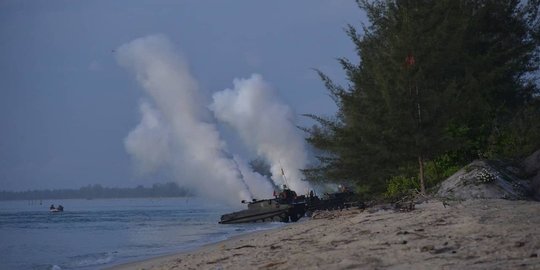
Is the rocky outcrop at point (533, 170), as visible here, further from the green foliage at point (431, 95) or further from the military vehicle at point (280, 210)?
the military vehicle at point (280, 210)

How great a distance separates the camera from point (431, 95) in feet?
78.6

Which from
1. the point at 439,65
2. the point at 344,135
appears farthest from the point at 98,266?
the point at 439,65

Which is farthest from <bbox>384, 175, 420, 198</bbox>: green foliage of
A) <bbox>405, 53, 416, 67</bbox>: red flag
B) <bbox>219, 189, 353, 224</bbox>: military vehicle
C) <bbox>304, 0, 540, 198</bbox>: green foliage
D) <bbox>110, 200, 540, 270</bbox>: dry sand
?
<bbox>219, 189, 353, 224</bbox>: military vehicle

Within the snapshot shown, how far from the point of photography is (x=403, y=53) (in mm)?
24766

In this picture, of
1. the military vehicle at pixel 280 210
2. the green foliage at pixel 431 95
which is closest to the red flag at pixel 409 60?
the green foliage at pixel 431 95

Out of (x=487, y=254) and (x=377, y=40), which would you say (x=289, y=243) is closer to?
(x=487, y=254)

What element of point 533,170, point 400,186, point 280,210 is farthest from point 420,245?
point 280,210

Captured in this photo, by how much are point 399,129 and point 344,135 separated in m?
4.35

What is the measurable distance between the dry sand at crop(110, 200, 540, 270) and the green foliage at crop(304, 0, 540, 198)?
8122 millimetres

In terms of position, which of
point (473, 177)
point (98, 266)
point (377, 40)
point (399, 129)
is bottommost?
point (98, 266)

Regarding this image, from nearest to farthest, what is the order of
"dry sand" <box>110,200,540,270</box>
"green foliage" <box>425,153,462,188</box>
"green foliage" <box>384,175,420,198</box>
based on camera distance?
"dry sand" <box>110,200,540,270</box>, "green foliage" <box>425,153,462,188</box>, "green foliage" <box>384,175,420,198</box>

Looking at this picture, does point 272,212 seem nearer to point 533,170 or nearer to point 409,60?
point 409,60

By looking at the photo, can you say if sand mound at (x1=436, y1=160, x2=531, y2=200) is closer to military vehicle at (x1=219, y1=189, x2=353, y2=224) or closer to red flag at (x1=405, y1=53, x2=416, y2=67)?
red flag at (x1=405, y1=53, x2=416, y2=67)

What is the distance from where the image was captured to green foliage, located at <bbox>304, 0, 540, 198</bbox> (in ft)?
79.1
